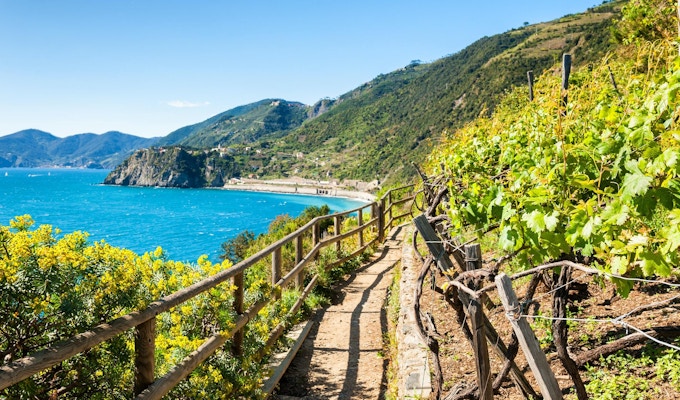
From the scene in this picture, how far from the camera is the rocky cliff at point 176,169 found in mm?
177500

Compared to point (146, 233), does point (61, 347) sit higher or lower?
higher

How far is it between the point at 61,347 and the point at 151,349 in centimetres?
72

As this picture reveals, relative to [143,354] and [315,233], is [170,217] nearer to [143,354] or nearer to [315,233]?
[315,233]

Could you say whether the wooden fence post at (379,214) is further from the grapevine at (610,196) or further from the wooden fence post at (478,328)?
the wooden fence post at (478,328)

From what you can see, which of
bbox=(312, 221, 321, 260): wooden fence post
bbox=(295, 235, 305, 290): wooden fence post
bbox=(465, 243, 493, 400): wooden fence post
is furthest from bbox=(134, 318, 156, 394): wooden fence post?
bbox=(312, 221, 321, 260): wooden fence post

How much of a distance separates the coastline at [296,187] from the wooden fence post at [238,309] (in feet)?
352

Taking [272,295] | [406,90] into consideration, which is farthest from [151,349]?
[406,90]

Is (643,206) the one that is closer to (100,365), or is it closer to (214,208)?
(100,365)

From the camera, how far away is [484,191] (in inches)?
129

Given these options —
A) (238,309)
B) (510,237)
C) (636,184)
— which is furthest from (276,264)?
(636,184)

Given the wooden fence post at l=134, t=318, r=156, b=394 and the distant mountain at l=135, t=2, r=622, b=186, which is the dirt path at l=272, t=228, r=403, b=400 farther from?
the distant mountain at l=135, t=2, r=622, b=186

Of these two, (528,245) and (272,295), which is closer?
(528,245)

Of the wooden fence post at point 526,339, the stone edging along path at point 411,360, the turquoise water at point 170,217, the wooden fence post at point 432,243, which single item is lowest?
the turquoise water at point 170,217

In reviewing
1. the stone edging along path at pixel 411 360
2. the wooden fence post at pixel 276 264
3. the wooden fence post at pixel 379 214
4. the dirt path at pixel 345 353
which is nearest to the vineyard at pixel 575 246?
the stone edging along path at pixel 411 360
